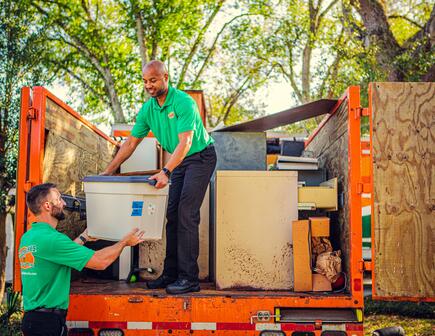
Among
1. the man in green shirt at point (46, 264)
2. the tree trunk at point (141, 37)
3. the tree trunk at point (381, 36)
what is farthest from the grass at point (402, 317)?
the tree trunk at point (141, 37)

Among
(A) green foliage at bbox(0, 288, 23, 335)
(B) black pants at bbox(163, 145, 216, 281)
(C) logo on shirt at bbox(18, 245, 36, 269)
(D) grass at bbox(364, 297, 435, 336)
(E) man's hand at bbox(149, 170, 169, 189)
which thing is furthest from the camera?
(D) grass at bbox(364, 297, 435, 336)

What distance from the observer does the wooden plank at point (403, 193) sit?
3.60 metres

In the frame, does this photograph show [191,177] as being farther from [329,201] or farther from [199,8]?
[199,8]

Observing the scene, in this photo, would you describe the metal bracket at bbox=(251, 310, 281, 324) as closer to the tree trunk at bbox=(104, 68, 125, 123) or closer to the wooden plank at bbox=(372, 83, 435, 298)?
the wooden plank at bbox=(372, 83, 435, 298)

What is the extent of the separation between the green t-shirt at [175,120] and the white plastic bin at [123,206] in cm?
49

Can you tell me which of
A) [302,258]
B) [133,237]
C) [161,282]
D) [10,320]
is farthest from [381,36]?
[133,237]

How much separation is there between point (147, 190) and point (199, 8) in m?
14.8

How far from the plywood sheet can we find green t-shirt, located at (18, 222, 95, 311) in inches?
42.0

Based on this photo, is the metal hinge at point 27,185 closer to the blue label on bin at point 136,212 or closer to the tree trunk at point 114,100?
the blue label on bin at point 136,212

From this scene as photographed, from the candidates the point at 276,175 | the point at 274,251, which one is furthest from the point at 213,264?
the point at 276,175

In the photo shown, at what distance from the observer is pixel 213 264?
434cm

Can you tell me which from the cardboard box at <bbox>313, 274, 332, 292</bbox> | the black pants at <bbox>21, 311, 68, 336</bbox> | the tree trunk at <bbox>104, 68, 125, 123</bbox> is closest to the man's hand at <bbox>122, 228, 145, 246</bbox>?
the black pants at <bbox>21, 311, 68, 336</bbox>

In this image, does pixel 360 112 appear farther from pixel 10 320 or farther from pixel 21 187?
pixel 10 320

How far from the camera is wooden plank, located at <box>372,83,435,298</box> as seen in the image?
3.60 m
